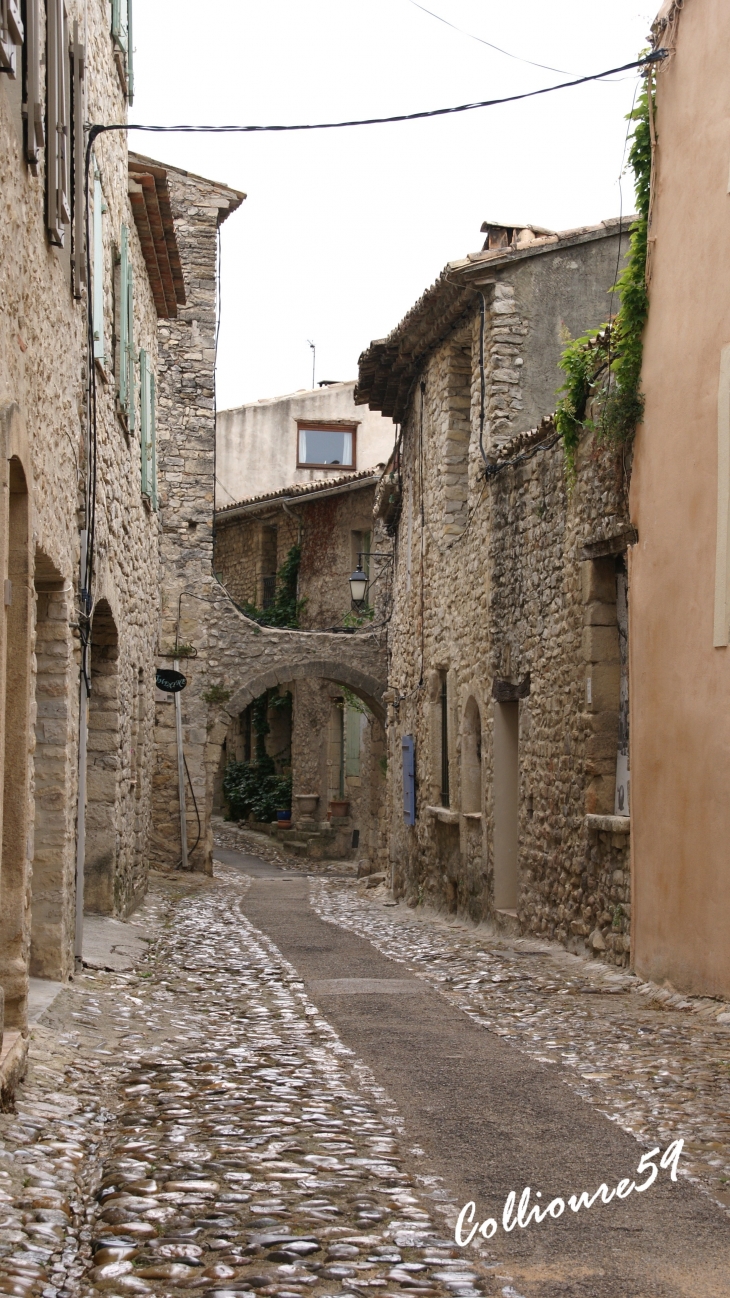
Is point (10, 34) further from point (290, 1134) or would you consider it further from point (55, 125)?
point (290, 1134)

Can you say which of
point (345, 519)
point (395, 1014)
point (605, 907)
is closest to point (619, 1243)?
point (395, 1014)

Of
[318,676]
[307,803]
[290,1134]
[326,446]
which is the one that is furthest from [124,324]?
[326,446]

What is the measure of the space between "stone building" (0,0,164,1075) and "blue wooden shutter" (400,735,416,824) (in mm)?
3901

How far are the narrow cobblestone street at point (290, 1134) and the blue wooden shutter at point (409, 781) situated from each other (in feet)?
23.5

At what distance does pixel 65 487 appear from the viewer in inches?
286

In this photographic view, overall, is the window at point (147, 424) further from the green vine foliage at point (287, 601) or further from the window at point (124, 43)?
the green vine foliage at point (287, 601)

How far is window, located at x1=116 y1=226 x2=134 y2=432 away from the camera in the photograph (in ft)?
33.2

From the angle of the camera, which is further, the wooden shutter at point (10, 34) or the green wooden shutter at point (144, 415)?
the green wooden shutter at point (144, 415)

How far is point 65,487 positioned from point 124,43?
483 centimetres

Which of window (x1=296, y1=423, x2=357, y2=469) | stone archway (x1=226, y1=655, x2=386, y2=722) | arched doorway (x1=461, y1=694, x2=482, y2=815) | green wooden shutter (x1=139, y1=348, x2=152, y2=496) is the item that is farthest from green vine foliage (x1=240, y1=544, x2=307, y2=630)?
arched doorway (x1=461, y1=694, x2=482, y2=815)

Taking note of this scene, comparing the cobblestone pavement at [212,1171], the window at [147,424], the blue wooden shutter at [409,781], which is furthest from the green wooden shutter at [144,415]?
the cobblestone pavement at [212,1171]

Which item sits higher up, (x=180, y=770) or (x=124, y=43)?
(x=124, y=43)

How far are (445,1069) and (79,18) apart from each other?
19.1 ft

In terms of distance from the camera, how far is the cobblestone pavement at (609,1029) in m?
4.65
